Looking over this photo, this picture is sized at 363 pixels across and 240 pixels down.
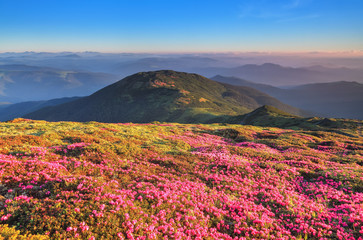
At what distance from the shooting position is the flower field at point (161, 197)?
6691mm

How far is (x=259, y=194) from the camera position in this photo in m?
11.8

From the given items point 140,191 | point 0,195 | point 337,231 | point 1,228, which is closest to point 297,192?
point 337,231

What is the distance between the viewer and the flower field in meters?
6.69

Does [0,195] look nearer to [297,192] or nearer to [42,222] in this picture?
[42,222]

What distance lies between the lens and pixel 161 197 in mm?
9250

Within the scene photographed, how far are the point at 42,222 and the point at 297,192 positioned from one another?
14.7 metres

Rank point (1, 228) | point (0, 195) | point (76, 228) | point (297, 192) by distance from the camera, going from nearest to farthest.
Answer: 1. point (1, 228)
2. point (76, 228)
3. point (0, 195)
4. point (297, 192)

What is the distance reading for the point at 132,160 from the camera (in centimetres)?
1430

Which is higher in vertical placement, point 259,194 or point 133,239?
point 133,239

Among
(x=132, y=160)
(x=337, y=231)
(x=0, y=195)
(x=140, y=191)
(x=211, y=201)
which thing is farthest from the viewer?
(x=132, y=160)

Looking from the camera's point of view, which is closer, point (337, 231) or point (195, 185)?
point (337, 231)

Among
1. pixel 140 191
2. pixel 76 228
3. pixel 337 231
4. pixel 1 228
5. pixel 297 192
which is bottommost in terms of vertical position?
pixel 297 192

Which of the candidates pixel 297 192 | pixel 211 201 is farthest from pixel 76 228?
pixel 297 192

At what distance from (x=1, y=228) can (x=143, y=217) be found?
446cm
